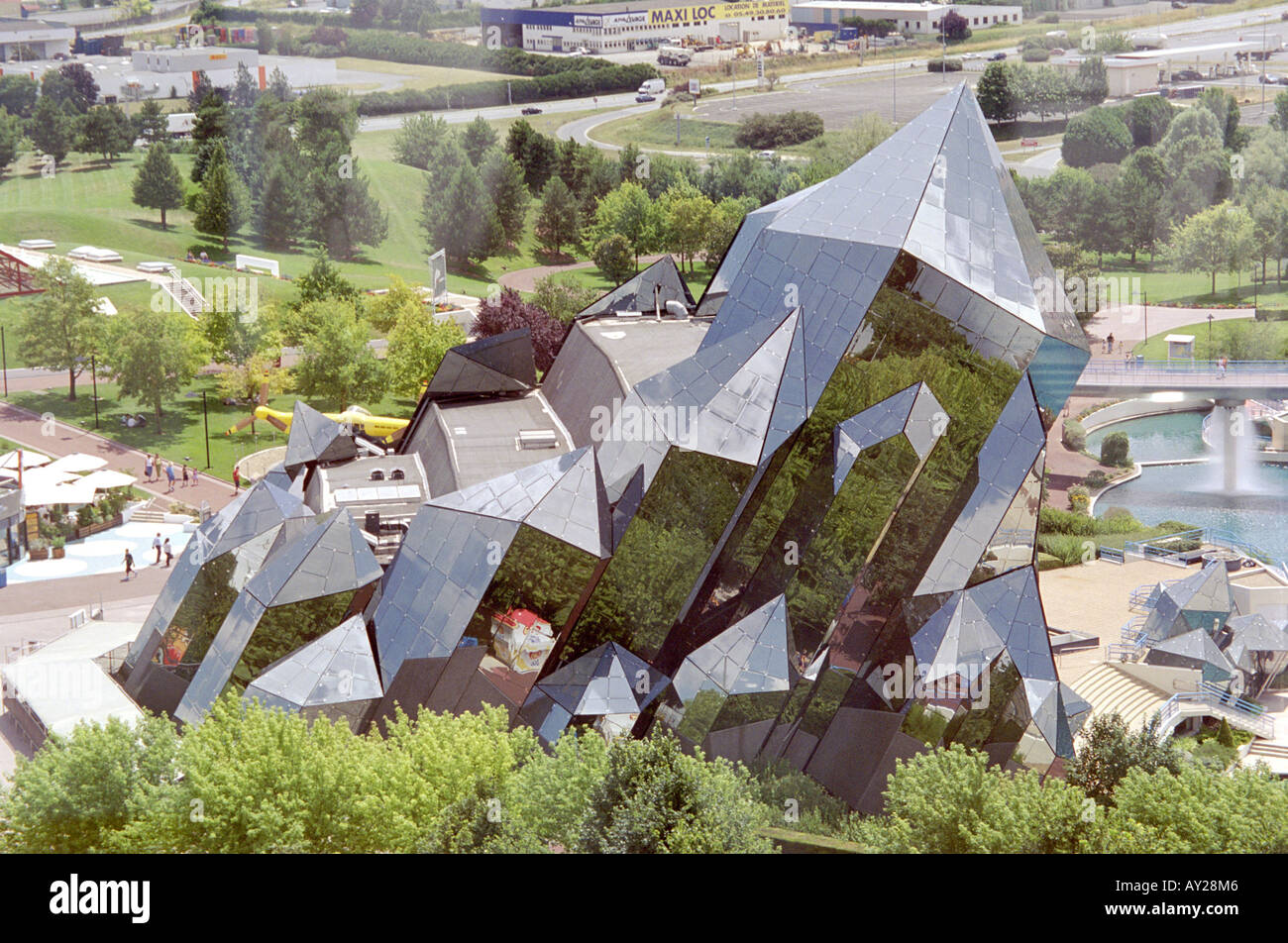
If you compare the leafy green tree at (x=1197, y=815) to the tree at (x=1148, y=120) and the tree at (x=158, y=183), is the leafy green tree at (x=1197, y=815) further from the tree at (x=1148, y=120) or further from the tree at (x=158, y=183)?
the tree at (x=1148, y=120)

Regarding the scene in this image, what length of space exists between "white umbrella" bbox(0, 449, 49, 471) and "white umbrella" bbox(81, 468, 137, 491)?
460 centimetres

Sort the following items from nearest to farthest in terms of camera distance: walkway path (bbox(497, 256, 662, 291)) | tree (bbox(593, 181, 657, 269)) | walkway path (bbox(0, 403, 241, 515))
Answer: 1. walkway path (bbox(0, 403, 241, 515))
2. walkway path (bbox(497, 256, 662, 291))
3. tree (bbox(593, 181, 657, 269))

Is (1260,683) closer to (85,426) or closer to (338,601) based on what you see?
(338,601)

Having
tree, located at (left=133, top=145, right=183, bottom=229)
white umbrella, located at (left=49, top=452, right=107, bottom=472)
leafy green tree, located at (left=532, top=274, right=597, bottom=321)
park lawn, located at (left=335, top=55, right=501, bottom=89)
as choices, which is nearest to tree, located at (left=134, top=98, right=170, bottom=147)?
tree, located at (left=133, top=145, right=183, bottom=229)

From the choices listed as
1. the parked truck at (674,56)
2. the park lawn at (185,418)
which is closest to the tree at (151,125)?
the park lawn at (185,418)

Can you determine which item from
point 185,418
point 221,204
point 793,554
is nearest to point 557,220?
point 221,204

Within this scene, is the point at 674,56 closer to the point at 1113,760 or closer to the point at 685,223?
the point at 685,223

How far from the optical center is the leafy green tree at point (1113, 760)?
3675cm

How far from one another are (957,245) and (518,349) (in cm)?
2131

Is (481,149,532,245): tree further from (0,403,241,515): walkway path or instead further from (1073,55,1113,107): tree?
(1073,55,1113,107): tree

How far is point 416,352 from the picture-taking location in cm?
8081

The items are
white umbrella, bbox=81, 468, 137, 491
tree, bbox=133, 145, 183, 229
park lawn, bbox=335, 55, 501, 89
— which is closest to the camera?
white umbrella, bbox=81, 468, 137, 491

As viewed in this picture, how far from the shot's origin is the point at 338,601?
4022 centimetres

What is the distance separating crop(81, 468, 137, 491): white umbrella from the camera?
67.2 meters
